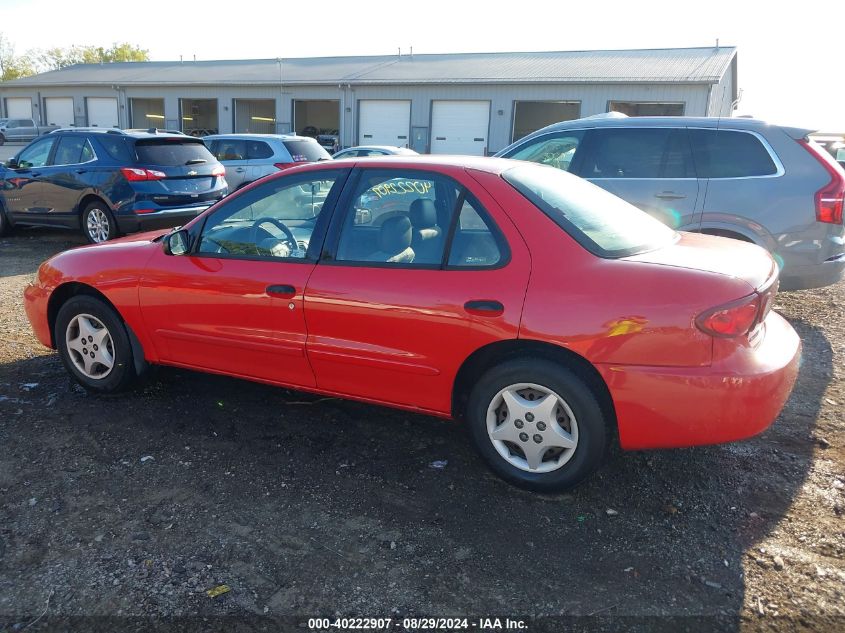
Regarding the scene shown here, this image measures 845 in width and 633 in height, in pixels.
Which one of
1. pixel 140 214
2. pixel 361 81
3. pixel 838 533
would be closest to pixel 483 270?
pixel 838 533

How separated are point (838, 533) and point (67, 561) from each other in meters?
3.37

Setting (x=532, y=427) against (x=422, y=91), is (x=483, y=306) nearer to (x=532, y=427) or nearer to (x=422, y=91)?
(x=532, y=427)

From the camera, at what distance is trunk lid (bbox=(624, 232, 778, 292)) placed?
10.2ft

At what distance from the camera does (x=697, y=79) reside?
22.8m

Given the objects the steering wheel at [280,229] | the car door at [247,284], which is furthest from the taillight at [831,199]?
the steering wheel at [280,229]

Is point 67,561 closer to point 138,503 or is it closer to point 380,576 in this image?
point 138,503

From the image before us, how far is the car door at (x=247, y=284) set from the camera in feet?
12.2

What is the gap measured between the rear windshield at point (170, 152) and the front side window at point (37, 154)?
1.81 m

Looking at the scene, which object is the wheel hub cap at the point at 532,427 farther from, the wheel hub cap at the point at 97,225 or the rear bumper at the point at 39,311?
the wheel hub cap at the point at 97,225

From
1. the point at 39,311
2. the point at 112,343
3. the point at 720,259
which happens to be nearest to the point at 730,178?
the point at 720,259

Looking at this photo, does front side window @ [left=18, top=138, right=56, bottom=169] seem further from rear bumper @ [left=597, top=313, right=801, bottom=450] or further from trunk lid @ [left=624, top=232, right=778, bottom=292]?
rear bumper @ [left=597, top=313, right=801, bottom=450]

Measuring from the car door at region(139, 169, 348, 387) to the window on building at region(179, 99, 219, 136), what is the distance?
97.9ft

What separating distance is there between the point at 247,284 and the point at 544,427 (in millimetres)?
1823

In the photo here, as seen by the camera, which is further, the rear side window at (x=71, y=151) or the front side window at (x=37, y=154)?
the front side window at (x=37, y=154)
